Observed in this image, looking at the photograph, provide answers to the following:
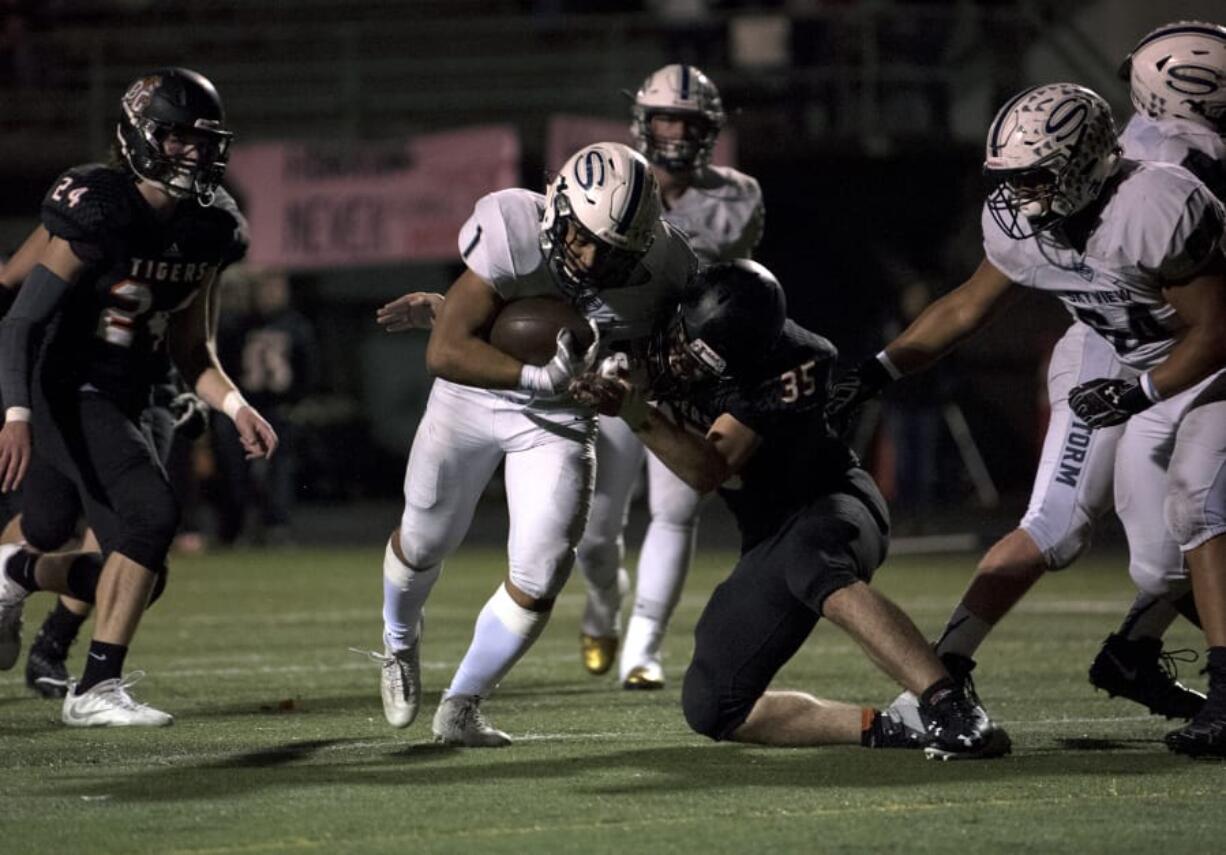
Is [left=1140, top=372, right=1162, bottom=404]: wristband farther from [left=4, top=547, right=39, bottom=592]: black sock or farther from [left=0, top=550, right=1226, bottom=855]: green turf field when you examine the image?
[left=4, top=547, right=39, bottom=592]: black sock

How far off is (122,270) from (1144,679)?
118 inches

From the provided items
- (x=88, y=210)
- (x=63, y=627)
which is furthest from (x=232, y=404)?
(x=63, y=627)

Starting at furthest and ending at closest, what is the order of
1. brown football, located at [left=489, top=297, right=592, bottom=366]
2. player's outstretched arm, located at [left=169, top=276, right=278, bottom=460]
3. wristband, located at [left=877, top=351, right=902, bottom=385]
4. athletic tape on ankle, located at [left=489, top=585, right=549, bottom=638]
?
1. player's outstretched arm, located at [left=169, top=276, right=278, bottom=460]
2. wristband, located at [left=877, top=351, right=902, bottom=385]
3. athletic tape on ankle, located at [left=489, top=585, right=549, bottom=638]
4. brown football, located at [left=489, top=297, right=592, bottom=366]

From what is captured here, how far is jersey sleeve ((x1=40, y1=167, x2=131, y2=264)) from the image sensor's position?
5.83m

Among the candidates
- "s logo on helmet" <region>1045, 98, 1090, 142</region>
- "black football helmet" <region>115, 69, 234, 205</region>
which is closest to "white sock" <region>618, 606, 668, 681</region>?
"black football helmet" <region>115, 69, 234, 205</region>

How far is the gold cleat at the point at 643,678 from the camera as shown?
6711mm

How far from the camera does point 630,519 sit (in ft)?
49.9

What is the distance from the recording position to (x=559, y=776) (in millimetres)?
4832

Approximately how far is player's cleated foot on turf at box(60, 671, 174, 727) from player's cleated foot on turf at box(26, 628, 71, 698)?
0.67 m

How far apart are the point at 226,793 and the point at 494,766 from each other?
2.19ft

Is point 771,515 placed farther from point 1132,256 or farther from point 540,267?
point 1132,256

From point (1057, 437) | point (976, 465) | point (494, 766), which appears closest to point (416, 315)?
point (494, 766)

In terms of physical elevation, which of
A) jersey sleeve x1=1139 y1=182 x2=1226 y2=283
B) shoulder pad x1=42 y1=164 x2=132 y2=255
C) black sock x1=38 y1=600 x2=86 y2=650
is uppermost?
jersey sleeve x1=1139 y1=182 x2=1226 y2=283

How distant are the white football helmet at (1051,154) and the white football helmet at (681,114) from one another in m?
1.89
